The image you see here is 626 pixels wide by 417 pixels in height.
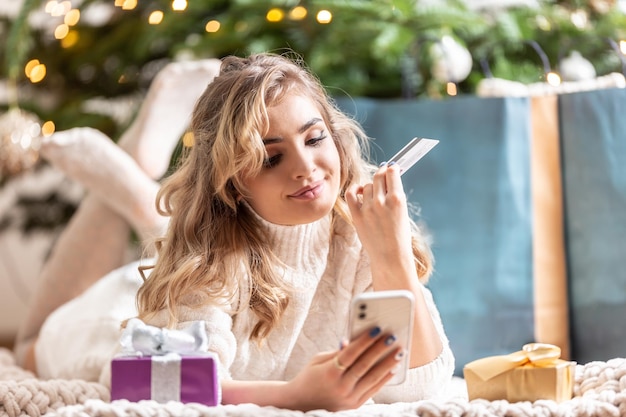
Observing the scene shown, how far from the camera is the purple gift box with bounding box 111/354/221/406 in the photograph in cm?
88

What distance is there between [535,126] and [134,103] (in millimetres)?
1158

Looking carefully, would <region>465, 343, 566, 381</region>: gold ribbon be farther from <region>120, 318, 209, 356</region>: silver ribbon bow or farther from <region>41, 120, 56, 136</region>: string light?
<region>41, 120, 56, 136</region>: string light

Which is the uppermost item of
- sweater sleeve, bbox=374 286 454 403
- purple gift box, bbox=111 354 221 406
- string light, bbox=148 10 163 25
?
string light, bbox=148 10 163 25

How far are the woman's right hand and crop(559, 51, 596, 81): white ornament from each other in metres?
1.21

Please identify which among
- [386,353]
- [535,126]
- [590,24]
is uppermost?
[590,24]

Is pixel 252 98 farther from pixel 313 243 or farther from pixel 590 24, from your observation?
pixel 590 24

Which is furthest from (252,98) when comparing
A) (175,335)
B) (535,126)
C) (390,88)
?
(390,88)

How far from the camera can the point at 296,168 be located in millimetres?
1038

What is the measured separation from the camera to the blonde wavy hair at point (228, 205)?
1046 millimetres

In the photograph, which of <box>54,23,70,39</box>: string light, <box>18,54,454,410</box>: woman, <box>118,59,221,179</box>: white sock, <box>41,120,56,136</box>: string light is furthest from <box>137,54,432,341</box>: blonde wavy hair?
<box>54,23,70,39</box>: string light

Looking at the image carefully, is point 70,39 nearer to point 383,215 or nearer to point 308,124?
point 308,124

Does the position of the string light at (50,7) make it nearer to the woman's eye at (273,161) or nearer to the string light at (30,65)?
the string light at (30,65)

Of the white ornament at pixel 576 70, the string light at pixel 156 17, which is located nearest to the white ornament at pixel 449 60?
the white ornament at pixel 576 70

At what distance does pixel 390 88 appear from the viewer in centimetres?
216
